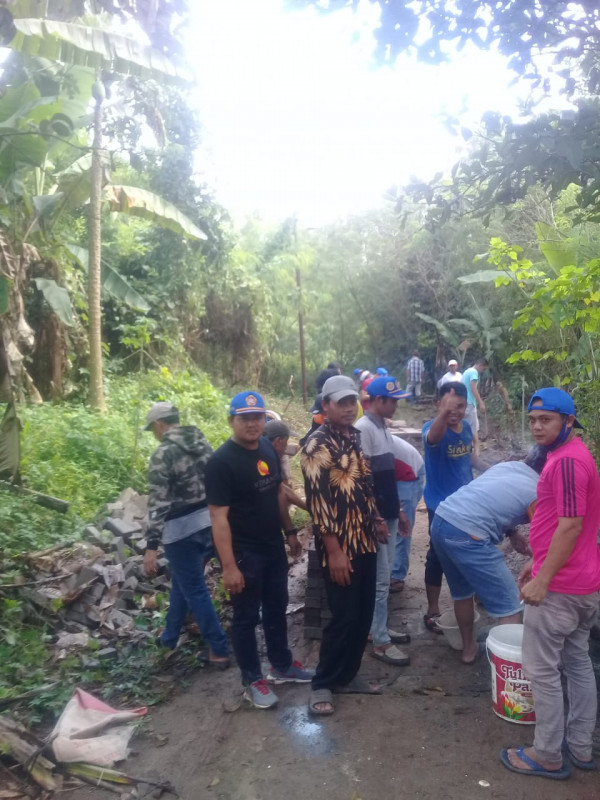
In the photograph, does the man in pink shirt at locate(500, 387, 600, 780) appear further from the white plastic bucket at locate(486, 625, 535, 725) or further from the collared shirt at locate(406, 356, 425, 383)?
the collared shirt at locate(406, 356, 425, 383)

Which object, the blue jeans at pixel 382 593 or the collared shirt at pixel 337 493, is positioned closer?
the collared shirt at pixel 337 493

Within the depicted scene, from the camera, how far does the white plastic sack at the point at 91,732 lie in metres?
3.50

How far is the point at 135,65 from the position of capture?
977 centimetres

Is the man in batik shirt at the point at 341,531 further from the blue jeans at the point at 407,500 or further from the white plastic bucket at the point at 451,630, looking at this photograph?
the blue jeans at the point at 407,500

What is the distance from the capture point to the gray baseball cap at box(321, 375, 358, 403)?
400cm

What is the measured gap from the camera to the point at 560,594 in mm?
3213

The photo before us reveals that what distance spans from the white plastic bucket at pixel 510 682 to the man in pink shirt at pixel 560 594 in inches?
12.1

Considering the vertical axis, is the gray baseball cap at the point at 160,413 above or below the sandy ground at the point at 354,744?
above

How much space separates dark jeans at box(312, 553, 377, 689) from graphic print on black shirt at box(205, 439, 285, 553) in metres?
0.47

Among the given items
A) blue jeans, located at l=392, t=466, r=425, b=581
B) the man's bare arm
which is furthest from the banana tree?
the man's bare arm

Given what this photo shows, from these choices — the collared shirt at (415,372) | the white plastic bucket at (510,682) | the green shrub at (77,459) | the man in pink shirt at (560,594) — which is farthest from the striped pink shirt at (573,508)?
the collared shirt at (415,372)

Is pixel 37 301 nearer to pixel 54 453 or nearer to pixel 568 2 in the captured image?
pixel 54 453

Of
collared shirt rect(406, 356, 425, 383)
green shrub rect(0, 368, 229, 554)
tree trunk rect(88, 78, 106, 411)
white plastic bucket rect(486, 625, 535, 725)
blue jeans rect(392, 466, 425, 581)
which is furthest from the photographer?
collared shirt rect(406, 356, 425, 383)

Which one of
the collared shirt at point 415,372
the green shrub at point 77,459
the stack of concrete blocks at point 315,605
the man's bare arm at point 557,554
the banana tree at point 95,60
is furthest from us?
the collared shirt at point 415,372
